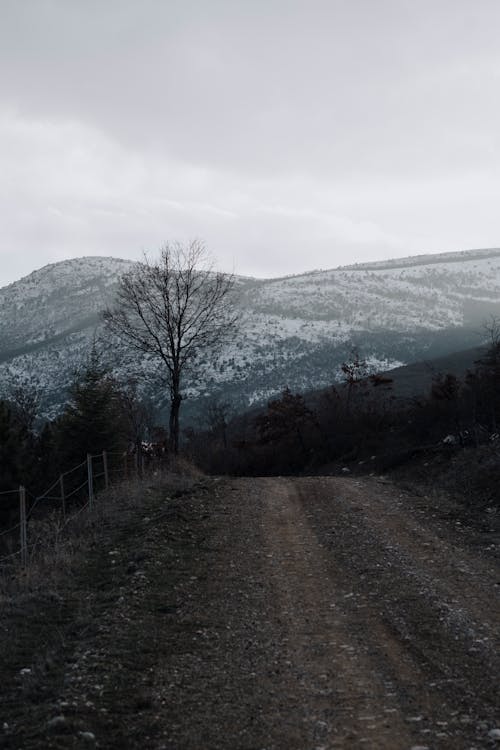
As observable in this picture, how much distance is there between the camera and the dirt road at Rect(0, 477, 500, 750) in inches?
197

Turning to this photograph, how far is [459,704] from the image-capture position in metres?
5.27

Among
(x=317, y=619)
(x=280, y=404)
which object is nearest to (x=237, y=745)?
(x=317, y=619)

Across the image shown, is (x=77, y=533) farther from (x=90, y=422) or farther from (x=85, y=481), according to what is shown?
(x=90, y=422)

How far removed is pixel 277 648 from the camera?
6.80 m

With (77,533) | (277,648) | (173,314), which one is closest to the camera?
(277,648)

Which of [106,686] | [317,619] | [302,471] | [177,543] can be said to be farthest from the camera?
[302,471]

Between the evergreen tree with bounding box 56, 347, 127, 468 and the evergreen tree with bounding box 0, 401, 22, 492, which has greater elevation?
the evergreen tree with bounding box 56, 347, 127, 468

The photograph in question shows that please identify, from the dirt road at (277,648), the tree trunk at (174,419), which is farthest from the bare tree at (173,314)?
the dirt road at (277,648)

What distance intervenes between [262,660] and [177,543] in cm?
593

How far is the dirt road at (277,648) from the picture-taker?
5.01 meters

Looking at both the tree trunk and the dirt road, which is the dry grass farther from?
the tree trunk

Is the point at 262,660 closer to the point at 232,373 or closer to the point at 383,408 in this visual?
the point at 383,408

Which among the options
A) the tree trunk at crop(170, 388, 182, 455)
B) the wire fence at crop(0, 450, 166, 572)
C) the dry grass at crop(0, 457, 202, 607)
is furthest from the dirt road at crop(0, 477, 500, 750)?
the tree trunk at crop(170, 388, 182, 455)

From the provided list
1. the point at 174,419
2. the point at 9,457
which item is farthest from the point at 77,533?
the point at 9,457
